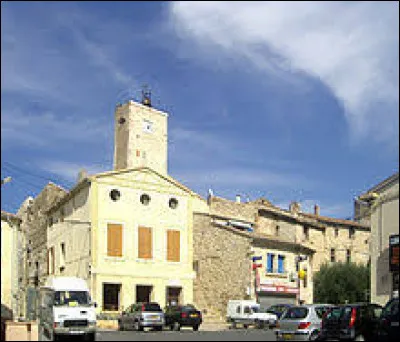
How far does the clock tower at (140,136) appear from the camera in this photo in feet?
190

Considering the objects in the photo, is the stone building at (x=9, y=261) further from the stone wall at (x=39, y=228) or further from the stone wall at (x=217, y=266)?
the stone wall at (x=39, y=228)

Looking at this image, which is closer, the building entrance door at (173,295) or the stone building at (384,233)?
the stone building at (384,233)

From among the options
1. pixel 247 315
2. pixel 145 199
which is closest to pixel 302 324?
pixel 247 315

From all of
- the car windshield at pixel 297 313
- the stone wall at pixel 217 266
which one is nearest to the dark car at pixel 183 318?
the stone wall at pixel 217 266

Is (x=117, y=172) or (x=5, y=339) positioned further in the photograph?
(x=117, y=172)

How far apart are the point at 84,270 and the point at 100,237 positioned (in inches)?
89.8

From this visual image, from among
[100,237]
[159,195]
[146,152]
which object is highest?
[146,152]

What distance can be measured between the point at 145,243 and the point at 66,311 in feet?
58.0

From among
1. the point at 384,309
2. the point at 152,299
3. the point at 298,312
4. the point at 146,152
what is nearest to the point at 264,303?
the point at 152,299

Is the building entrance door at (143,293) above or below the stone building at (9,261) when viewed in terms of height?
below

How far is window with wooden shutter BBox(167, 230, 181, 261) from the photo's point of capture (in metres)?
44.3

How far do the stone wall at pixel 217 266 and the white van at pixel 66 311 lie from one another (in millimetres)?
18686

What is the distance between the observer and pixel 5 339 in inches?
806

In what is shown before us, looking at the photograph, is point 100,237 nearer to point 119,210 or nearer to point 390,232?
point 119,210
